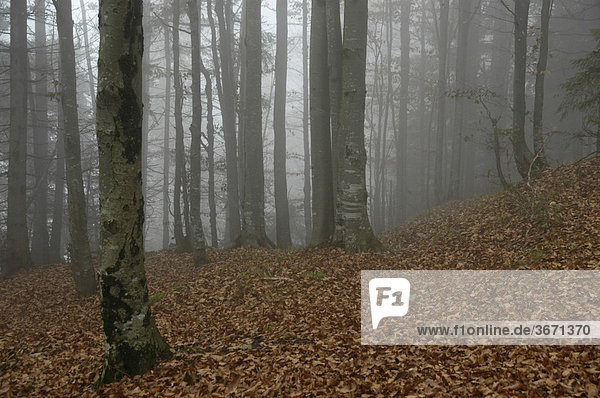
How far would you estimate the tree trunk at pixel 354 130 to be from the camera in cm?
938

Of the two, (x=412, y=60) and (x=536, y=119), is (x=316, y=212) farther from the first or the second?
(x=412, y=60)

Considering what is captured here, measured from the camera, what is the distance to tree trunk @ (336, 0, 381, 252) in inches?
369

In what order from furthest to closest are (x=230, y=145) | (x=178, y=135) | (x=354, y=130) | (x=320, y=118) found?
(x=230, y=145), (x=178, y=135), (x=320, y=118), (x=354, y=130)

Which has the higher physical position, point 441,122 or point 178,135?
point 441,122

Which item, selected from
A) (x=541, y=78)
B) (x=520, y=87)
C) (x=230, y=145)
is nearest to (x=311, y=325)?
(x=520, y=87)

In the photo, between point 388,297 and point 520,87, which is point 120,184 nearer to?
point 388,297

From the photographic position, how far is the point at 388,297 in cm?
694

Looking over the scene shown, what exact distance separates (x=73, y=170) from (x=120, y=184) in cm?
587

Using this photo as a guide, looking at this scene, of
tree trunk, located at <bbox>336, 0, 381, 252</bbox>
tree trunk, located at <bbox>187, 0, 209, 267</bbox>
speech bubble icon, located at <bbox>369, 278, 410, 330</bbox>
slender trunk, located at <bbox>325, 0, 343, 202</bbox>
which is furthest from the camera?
tree trunk, located at <bbox>187, 0, 209, 267</bbox>

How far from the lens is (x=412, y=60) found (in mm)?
33781

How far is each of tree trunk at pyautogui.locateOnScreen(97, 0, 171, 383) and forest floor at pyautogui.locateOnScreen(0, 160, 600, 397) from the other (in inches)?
21.4

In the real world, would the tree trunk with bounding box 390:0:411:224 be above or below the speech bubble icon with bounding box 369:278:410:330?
above

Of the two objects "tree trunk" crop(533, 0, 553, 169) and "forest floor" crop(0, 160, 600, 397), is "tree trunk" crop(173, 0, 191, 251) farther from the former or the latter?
"tree trunk" crop(533, 0, 553, 169)

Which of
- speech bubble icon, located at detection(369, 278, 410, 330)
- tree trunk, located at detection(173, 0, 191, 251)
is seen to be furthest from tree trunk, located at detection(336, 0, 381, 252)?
tree trunk, located at detection(173, 0, 191, 251)
